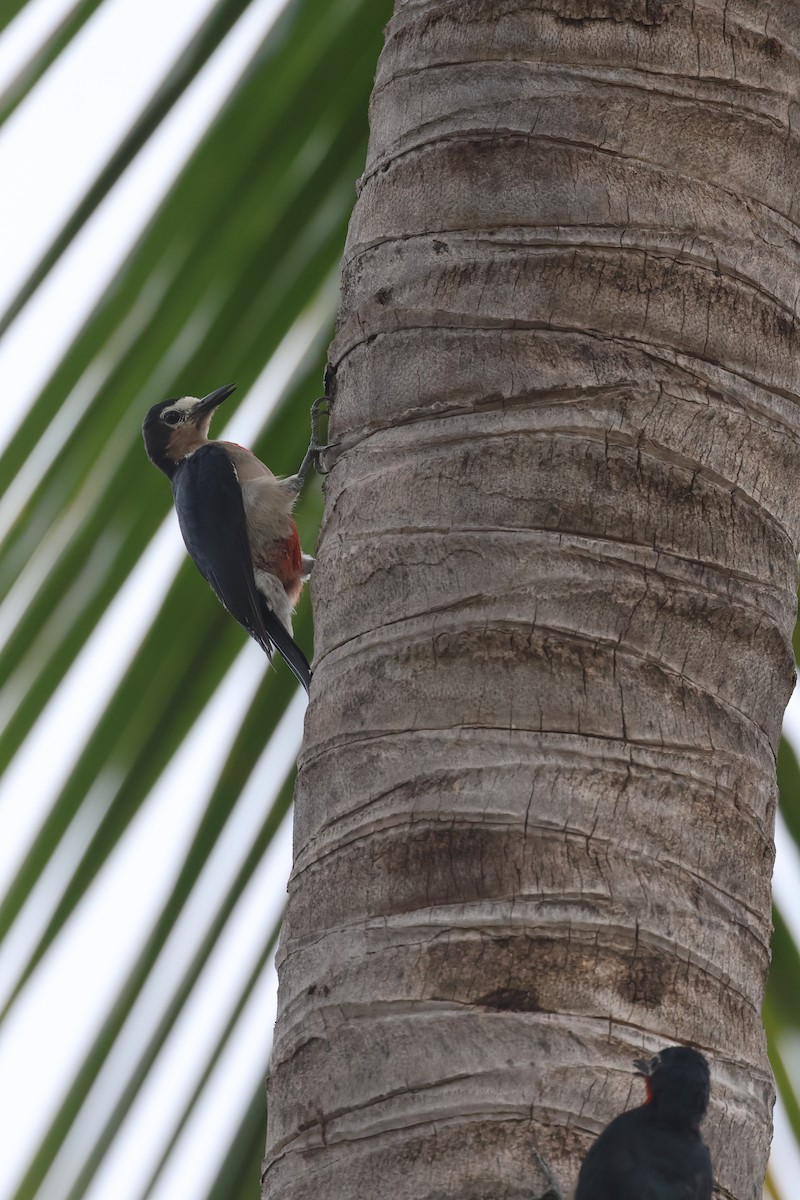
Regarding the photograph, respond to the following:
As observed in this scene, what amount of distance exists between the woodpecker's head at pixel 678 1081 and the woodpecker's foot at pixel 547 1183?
13 cm

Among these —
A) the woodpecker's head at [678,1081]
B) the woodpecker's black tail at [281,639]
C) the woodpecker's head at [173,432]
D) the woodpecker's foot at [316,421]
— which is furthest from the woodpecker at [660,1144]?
the woodpecker's head at [173,432]

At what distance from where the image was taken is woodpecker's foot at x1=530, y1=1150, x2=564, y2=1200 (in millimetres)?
1578

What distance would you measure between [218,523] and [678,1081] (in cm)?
414

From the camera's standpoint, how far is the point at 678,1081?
1677 millimetres

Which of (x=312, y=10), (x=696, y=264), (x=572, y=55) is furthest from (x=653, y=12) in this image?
(x=312, y=10)

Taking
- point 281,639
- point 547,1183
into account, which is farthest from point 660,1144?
point 281,639

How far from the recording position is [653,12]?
231 centimetres

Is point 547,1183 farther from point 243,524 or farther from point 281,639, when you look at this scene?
point 243,524

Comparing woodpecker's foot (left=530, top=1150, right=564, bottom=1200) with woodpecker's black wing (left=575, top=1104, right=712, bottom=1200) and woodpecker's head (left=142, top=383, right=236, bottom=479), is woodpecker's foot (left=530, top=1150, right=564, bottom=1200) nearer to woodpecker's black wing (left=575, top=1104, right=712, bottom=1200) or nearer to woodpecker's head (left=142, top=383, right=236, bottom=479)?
woodpecker's black wing (left=575, top=1104, right=712, bottom=1200)

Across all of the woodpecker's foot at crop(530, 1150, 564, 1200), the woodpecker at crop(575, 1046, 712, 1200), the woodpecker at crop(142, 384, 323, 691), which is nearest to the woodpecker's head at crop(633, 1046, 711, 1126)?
the woodpecker at crop(575, 1046, 712, 1200)

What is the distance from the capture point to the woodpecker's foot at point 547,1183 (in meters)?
1.58

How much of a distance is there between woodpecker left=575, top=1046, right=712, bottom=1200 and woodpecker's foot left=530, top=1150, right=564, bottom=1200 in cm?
3

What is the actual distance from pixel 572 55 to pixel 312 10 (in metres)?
0.98

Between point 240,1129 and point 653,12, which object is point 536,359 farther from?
point 240,1129
